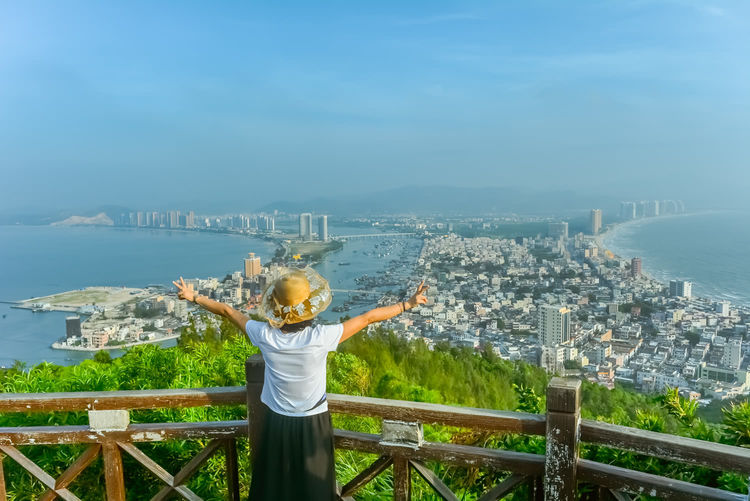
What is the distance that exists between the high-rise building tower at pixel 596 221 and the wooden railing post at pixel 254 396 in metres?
45.2

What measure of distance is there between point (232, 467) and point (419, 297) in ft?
3.95

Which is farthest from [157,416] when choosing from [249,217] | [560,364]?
[249,217]

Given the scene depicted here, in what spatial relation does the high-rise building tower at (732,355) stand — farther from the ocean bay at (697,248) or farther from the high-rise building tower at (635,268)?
the high-rise building tower at (635,268)

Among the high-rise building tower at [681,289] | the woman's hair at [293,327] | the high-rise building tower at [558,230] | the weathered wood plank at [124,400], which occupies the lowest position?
the high-rise building tower at [681,289]

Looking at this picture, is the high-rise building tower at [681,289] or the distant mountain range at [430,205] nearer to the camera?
the high-rise building tower at [681,289]

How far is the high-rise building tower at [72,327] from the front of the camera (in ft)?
69.1

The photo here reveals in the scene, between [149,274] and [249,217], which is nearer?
[149,274]

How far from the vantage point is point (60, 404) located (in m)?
2.38

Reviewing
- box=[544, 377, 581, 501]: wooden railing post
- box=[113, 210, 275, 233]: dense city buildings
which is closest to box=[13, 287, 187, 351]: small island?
box=[113, 210, 275, 233]: dense city buildings

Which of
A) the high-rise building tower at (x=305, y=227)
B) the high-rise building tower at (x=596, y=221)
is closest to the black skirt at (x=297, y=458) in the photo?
the high-rise building tower at (x=305, y=227)

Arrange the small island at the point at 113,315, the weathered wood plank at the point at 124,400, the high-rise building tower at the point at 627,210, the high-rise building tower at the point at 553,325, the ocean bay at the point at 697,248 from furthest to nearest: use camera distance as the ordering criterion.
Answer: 1. the high-rise building tower at the point at 627,210
2. the ocean bay at the point at 697,248
3. the high-rise building tower at the point at 553,325
4. the small island at the point at 113,315
5. the weathered wood plank at the point at 124,400

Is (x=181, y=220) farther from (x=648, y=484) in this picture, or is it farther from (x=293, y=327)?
(x=648, y=484)

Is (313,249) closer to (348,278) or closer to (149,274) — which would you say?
(348,278)

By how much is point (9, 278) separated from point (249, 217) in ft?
48.8
